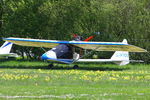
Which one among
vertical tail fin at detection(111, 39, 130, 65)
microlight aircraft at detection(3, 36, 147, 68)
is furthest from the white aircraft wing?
vertical tail fin at detection(111, 39, 130, 65)

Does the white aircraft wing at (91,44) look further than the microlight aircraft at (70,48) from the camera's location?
No

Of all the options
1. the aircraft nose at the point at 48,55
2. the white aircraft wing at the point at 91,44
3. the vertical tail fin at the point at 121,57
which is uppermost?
the white aircraft wing at the point at 91,44

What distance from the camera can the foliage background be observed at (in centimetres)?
3170

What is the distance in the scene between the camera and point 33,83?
1346cm

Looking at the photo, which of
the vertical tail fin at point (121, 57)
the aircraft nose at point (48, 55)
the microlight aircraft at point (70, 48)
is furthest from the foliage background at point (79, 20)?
the aircraft nose at point (48, 55)

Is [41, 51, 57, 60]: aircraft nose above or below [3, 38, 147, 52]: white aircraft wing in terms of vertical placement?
below

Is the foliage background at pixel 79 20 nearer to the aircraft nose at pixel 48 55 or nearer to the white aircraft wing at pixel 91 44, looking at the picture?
the white aircraft wing at pixel 91 44

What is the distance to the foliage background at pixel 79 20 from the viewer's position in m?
31.7

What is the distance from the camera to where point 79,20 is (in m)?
31.7

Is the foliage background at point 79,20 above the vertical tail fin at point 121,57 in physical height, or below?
above

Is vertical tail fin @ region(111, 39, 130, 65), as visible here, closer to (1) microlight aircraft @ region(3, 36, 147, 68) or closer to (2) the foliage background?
(1) microlight aircraft @ region(3, 36, 147, 68)

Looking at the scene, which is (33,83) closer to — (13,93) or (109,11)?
(13,93)

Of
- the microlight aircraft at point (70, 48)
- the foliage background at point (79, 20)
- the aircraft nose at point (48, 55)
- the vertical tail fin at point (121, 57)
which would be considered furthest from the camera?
the foliage background at point (79, 20)

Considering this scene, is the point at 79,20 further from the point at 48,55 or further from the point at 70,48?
the point at 48,55
